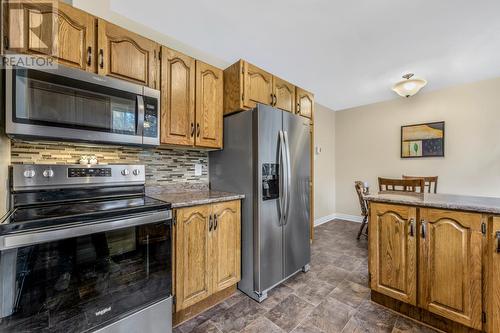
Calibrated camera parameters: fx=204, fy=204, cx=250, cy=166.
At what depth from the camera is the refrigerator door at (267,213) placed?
6.07 ft

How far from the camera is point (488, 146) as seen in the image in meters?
3.11

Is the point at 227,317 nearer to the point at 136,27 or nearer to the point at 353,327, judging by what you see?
the point at 353,327

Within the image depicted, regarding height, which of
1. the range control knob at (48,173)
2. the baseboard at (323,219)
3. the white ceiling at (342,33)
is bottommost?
the baseboard at (323,219)

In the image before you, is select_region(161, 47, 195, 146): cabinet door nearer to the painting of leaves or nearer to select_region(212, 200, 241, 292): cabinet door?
select_region(212, 200, 241, 292): cabinet door

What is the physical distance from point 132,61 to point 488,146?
4.84 meters

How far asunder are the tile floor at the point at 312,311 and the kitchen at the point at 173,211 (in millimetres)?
14

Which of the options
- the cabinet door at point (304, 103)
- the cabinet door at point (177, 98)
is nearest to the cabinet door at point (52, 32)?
the cabinet door at point (177, 98)

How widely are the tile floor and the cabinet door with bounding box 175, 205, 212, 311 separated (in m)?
0.24

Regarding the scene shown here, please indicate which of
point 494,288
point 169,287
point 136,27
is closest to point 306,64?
point 136,27

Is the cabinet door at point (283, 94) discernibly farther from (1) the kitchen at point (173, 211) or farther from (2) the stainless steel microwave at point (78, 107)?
(2) the stainless steel microwave at point (78, 107)

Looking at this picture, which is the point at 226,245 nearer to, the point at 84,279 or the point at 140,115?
the point at 84,279

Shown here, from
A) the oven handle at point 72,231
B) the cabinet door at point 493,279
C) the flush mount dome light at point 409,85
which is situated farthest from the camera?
the flush mount dome light at point 409,85

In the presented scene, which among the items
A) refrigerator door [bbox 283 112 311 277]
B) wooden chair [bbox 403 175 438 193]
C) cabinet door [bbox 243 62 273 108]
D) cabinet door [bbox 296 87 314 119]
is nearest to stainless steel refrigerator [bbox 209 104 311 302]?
refrigerator door [bbox 283 112 311 277]

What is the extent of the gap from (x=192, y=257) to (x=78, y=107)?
52.6 inches
